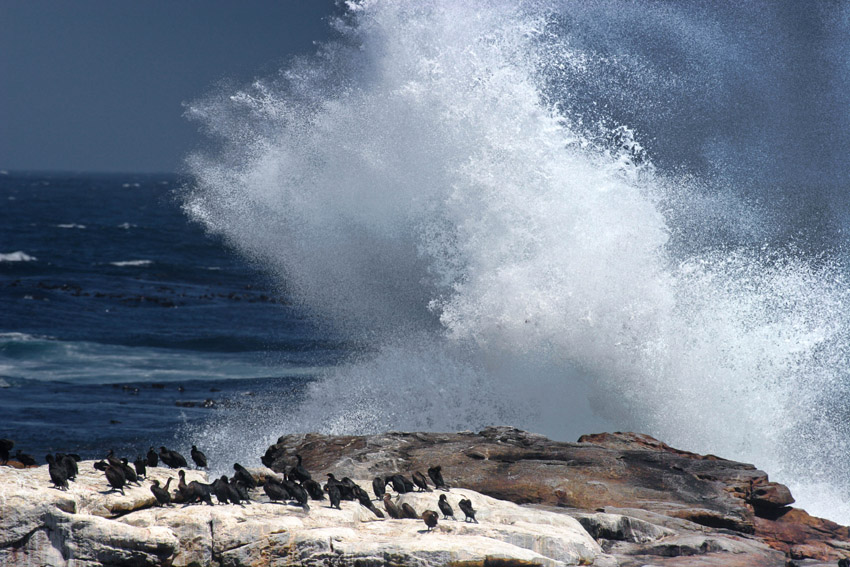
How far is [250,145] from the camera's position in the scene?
26562 mm

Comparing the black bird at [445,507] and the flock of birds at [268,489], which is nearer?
the flock of birds at [268,489]

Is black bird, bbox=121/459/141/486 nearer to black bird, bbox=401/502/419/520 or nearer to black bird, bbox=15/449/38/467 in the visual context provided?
black bird, bbox=15/449/38/467

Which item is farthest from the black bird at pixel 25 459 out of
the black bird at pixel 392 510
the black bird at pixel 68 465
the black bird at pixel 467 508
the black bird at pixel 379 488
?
the black bird at pixel 467 508

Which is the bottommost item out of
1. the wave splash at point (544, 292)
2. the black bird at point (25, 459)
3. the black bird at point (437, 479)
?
the black bird at point (25, 459)

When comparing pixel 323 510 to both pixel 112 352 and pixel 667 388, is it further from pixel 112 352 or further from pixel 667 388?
pixel 112 352

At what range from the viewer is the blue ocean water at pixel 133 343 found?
24.4 metres

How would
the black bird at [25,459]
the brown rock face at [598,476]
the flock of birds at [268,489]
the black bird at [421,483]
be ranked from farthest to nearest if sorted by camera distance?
the black bird at [25,459] → the brown rock face at [598,476] → the black bird at [421,483] → the flock of birds at [268,489]

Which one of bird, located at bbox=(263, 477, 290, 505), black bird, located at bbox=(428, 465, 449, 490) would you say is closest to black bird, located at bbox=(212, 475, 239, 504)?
bird, located at bbox=(263, 477, 290, 505)

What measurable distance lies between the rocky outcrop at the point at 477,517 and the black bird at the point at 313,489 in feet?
0.45

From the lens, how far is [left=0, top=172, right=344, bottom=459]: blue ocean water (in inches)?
960

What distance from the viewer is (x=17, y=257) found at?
6003cm

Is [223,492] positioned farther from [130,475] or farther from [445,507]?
[445,507]

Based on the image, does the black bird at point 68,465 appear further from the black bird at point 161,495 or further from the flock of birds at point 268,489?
the black bird at point 161,495

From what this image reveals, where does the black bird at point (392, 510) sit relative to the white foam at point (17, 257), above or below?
below
